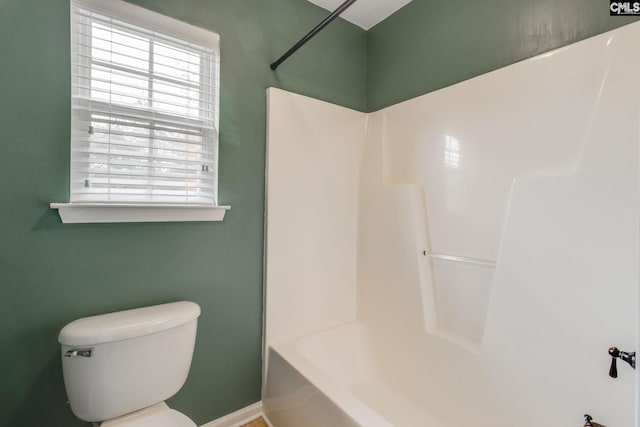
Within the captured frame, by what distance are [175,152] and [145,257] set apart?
53 cm

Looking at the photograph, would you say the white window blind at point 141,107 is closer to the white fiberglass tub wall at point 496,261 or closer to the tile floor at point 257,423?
the white fiberglass tub wall at point 496,261

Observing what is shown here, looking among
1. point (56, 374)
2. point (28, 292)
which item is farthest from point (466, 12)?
point (56, 374)

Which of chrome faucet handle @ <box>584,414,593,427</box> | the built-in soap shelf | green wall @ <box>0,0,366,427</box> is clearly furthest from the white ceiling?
chrome faucet handle @ <box>584,414,593,427</box>

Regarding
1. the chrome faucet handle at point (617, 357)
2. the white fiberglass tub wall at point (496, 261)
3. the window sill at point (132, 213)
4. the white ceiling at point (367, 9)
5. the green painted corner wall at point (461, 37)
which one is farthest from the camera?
the white ceiling at point (367, 9)

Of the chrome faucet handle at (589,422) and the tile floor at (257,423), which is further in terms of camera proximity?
the tile floor at (257,423)

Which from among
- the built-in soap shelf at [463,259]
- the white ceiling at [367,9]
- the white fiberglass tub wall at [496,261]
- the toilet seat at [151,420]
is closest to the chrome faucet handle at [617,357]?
the white fiberglass tub wall at [496,261]

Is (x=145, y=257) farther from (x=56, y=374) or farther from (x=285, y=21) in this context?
(x=285, y=21)

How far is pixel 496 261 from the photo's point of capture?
55.9 inches

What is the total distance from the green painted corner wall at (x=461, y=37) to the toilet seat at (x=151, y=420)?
2.14 meters

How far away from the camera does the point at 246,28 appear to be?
1673 mm

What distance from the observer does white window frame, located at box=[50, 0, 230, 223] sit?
1.23 metres

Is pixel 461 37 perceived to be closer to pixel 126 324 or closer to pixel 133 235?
pixel 133 235

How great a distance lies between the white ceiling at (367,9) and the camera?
1.94m

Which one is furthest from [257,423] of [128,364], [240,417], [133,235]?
[133,235]
